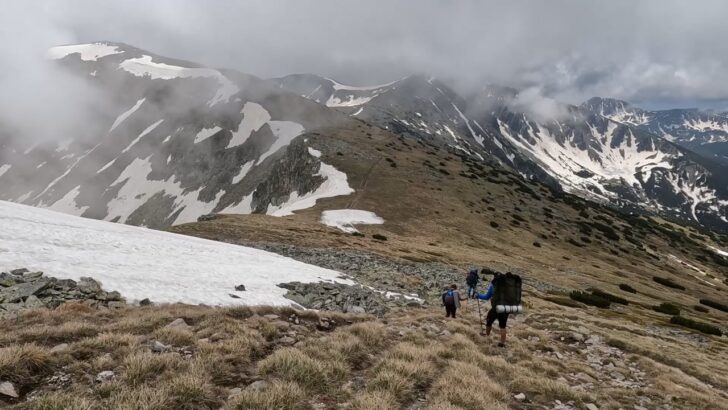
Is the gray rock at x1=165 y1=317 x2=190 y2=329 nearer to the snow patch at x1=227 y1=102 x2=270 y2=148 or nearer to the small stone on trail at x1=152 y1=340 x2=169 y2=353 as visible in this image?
the small stone on trail at x1=152 y1=340 x2=169 y2=353

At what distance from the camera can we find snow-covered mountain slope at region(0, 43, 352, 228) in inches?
3895

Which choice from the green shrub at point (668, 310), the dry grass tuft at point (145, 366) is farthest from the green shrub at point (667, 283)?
the dry grass tuft at point (145, 366)

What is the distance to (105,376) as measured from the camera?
744 centimetres

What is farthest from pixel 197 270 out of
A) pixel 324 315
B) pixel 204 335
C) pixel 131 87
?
pixel 131 87

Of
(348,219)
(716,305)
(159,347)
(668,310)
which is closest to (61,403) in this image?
(159,347)

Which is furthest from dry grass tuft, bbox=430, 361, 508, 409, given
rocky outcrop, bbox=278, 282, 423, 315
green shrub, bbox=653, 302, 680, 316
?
green shrub, bbox=653, 302, 680, 316

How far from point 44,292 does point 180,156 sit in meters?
137

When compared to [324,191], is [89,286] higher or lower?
lower

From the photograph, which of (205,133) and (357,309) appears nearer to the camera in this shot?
(357,309)

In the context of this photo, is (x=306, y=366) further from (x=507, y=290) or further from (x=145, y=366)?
(x=507, y=290)

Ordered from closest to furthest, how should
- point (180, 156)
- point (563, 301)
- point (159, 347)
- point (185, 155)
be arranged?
point (159, 347) → point (563, 301) → point (185, 155) → point (180, 156)

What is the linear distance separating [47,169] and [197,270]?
652 feet

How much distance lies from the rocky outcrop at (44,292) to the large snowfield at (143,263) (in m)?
0.67

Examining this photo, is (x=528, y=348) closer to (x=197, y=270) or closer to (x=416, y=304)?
(x=416, y=304)
